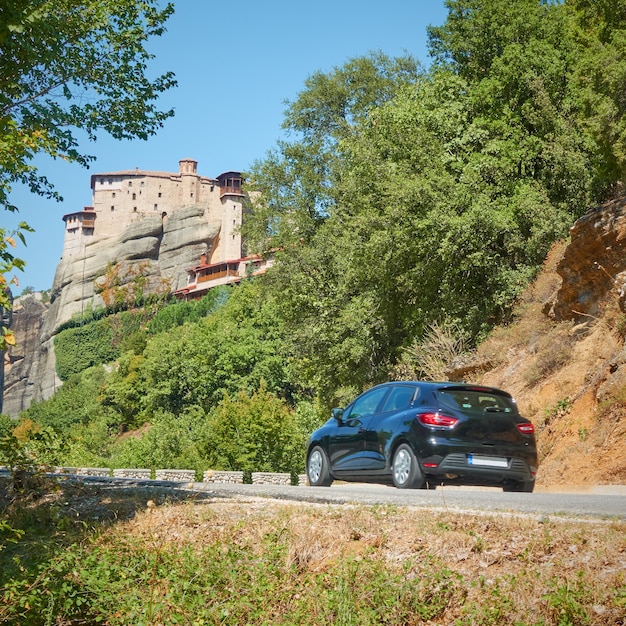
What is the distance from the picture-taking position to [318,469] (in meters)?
14.2

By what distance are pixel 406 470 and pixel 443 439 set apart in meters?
0.76

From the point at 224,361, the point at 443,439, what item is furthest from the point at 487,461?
the point at 224,361

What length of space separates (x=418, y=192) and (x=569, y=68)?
315 inches

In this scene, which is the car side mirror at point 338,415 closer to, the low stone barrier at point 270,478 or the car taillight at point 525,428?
the car taillight at point 525,428

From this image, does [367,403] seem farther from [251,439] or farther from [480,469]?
[251,439]

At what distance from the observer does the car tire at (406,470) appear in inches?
465

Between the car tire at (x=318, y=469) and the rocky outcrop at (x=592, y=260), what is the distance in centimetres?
971

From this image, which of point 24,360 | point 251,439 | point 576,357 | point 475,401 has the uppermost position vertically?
point 24,360

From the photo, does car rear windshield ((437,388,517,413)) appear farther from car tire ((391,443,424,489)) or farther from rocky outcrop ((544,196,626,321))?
rocky outcrop ((544,196,626,321))

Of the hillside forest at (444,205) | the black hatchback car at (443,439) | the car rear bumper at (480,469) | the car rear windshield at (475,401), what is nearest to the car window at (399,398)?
the black hatchback car at (443,439)

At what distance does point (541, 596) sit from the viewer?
5.67 meters

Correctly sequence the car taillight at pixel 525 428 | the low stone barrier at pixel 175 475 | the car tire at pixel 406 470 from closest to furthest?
the car tire at pixel 406 470, the car taillight at pixel 525 428, the low stone barrier at pixel 175 475

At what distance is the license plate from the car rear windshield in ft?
2.09

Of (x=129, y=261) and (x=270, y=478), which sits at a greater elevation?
(x=129, y=261)
